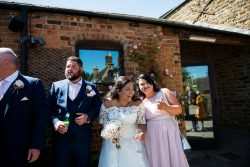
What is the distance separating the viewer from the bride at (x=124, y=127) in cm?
362

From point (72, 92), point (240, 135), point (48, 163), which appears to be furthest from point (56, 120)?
point (240, 135)

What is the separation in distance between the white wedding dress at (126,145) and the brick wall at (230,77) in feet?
17.4

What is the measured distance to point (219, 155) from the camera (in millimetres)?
6289

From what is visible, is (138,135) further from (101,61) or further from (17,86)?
(101,61)

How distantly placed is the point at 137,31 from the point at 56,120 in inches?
113

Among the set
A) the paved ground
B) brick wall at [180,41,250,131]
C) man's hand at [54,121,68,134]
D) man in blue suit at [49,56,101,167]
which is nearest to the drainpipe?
man in blue suit at [49,56,101,167]

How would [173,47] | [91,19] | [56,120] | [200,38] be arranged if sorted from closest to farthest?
[56,120] < [91,19] < [173,47] < [200,38]

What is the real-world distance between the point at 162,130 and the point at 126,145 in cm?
61

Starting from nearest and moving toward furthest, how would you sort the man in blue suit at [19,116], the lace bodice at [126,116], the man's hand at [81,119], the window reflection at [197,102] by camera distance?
1. the man in blue suit at [19,116]
2. the man's hand at [81,119]
3. the lace bodice at [126,116]
4. the window reflection at [197,102]

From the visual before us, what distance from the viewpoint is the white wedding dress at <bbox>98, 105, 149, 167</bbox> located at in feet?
11.8

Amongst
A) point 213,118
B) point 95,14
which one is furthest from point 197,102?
point 95,14

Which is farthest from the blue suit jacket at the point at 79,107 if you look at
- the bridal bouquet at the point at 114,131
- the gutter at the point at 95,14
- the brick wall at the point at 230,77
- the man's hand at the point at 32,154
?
the brick wall at the point at 230,77

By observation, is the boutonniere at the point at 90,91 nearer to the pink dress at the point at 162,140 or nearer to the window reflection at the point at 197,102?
the pink dress at the point at 162,140

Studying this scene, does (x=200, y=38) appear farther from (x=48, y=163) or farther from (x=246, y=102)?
(x=48, y=163)
